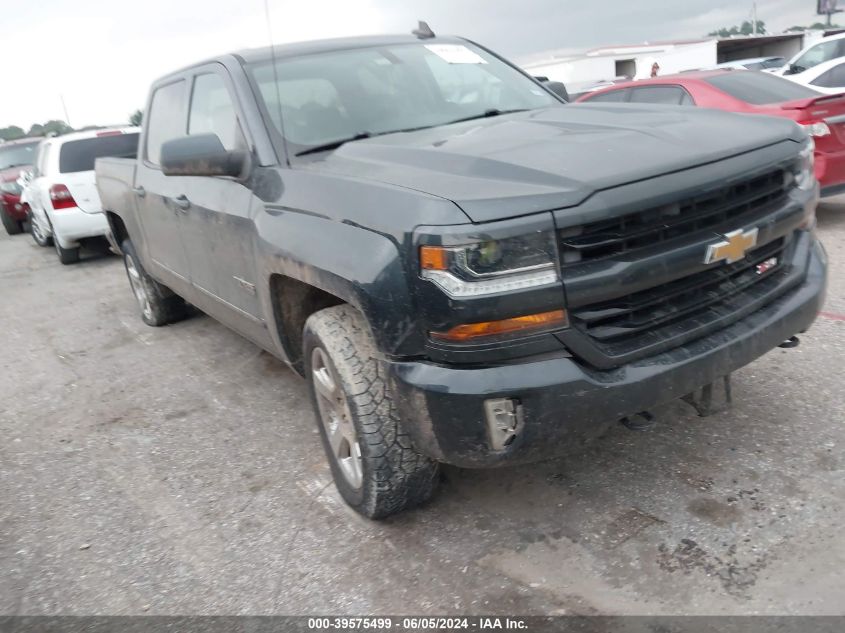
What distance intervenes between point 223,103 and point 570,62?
136ft

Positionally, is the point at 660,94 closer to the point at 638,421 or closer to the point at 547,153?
the point at 547,153

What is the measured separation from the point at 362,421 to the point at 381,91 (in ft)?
5.67

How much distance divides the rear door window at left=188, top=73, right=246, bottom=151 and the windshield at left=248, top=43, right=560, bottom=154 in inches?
7.9

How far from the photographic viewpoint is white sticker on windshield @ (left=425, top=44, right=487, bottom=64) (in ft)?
13.1

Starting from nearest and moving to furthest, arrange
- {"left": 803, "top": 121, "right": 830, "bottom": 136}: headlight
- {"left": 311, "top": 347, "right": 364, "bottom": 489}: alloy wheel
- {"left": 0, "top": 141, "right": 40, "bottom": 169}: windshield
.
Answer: {"left": 311, "top": 347, "right": 364, "bottom": 489}: alloy wheel < {"left": 803, "top": 121, "right": 830, "bottom": 136}: headlight < {"left": 0, "top": 141, "right": 40, "bottom": 169}: windshield

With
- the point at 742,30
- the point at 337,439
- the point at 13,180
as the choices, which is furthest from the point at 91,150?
the point at 742,30

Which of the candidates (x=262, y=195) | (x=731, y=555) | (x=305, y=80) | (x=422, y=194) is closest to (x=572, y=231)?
(x=422, y=194)

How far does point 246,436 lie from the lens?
391 centimetres

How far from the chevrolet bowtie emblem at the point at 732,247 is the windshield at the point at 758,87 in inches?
191

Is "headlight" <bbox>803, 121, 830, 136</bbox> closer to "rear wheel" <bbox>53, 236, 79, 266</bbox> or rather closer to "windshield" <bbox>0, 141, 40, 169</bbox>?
"rear wheel" <bbox>53, 236, 79, 266</bbox>

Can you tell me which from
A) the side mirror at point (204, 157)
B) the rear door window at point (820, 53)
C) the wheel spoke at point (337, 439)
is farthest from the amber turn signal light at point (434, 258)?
the rear door window at point (820, 53)

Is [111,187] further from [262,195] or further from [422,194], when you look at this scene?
[422,194]

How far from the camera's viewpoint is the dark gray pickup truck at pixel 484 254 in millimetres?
2260

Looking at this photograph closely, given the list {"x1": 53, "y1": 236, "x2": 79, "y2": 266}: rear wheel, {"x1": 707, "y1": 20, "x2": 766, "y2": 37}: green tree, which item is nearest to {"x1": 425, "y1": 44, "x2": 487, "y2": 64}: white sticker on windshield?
{"x1": 53, "y1": 236, "x2": 79, "y2": 266}: rear wheel
